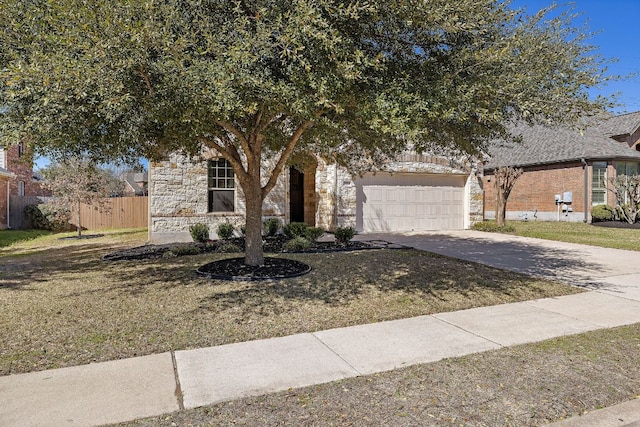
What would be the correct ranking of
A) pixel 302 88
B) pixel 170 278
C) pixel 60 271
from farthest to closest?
pixel 60 271, pixel 170 278, pixel 302 88

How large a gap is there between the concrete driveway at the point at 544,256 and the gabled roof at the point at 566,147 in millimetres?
8132

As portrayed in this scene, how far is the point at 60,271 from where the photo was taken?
27.3 ft

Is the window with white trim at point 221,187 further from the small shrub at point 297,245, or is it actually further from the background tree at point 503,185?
the background tree at point 503,185

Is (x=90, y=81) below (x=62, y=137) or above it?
above

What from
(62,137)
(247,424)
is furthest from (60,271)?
(247,424)


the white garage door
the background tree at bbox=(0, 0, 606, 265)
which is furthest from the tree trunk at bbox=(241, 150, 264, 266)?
the white garage door

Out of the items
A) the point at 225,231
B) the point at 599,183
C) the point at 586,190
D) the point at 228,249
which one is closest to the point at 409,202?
the point at 225,231

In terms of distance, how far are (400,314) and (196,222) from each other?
30.2 ft

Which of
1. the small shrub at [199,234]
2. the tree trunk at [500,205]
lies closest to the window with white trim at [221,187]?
the small shrub at [199,234]

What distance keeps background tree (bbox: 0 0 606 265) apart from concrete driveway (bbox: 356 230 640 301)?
3626mm

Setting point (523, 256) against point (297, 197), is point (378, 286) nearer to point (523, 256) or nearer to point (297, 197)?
point (523, 256)

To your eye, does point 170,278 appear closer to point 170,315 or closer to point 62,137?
point 170,315

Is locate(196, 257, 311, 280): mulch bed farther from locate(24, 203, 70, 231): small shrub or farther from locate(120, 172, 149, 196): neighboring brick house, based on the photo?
locate(120, 172, 149, 196): neighboring brick house

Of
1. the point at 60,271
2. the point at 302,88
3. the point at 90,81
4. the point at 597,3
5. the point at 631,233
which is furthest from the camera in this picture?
the point at 631,233
